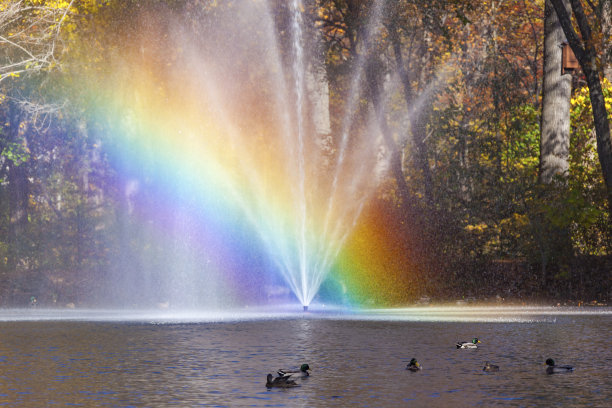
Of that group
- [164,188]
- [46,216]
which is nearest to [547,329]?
[164,188]

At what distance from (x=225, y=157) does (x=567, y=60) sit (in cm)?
1367

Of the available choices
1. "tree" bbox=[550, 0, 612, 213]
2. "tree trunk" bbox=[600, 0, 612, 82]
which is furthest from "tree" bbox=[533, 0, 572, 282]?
"tree" bbox=[550, 0, 612, 213]

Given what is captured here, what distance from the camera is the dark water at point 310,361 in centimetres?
1040

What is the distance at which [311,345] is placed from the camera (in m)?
15.5

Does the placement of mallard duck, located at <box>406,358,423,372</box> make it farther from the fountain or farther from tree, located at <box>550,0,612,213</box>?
the fountain

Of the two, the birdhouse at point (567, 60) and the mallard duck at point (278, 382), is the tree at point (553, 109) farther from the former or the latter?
the mallard duck at point (278, 382)

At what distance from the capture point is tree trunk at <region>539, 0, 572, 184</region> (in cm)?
2956

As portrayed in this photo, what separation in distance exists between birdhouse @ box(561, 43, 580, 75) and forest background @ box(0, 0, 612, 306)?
2.94ft

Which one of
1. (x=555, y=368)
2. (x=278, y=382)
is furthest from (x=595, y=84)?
(x=278, y=382)

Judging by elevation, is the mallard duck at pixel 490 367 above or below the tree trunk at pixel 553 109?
below

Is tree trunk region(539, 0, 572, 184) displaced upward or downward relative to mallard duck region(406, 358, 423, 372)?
upward

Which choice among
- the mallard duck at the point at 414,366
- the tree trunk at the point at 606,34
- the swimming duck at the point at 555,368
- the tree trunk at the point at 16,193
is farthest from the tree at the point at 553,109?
the tree trunk at the point at 16,193

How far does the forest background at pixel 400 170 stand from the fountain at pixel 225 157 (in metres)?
0.51

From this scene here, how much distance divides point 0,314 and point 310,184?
14.3 m
